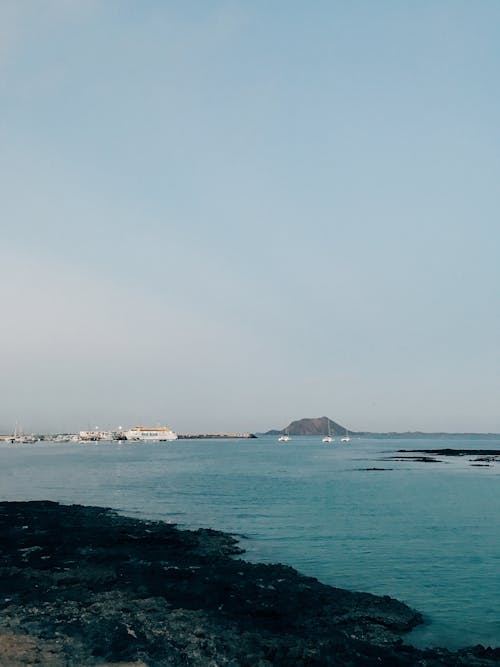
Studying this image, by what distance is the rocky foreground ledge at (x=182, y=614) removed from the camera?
51.5 feet

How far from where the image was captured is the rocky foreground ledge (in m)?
15.7

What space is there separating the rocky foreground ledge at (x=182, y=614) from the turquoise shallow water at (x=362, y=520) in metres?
2.22

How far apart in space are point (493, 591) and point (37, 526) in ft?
94.8

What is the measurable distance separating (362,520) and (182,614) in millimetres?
27316

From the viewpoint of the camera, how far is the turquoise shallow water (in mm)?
23391

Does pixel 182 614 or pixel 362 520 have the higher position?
pixel 182 614

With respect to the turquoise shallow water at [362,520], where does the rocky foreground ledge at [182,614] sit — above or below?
above

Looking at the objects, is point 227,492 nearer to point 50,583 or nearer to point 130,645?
point 50,583

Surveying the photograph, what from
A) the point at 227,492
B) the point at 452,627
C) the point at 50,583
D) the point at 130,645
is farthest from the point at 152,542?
the point at 227,492

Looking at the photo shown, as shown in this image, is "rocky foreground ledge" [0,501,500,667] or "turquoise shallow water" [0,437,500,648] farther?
"turquoise shallow water" [0,437,500,648]

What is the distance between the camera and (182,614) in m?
19.1

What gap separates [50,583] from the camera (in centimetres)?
2272

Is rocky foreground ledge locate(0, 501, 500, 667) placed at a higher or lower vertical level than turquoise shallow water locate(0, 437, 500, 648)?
higher

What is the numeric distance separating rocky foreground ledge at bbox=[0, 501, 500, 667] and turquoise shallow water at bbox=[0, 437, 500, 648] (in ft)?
7.28
